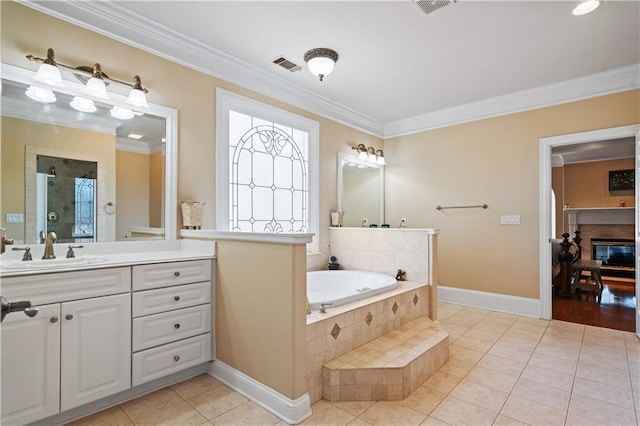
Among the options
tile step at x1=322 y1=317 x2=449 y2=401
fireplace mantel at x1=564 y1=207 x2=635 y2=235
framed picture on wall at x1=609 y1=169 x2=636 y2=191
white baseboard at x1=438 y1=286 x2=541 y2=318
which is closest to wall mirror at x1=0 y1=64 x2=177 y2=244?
tile step at x1=322 y1=317 x2=449 y2=401

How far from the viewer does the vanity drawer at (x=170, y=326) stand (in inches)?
78.1

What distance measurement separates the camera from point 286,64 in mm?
3051

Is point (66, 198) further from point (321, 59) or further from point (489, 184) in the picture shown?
point (489, 184)

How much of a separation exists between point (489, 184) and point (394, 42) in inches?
90.3

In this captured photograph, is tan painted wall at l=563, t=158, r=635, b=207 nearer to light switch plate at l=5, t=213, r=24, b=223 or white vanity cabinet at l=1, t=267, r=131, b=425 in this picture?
white vanity cabinet at l=1, t=267, r=131, b=425

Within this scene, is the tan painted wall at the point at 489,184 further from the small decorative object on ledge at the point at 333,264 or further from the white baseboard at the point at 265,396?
the white baseboard at the point at 265,396

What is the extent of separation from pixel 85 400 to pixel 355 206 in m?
3.58

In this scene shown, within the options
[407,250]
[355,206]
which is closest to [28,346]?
[407,250]

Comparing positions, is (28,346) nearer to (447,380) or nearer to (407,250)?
(447,380)

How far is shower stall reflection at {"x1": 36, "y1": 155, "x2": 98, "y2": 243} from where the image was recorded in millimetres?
2092

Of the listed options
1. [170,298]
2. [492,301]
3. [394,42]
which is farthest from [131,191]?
[492,301]

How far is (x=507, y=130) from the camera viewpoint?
3906mm

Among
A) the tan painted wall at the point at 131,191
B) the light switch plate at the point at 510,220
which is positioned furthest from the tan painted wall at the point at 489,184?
the tan painted wall at the point at 131,191

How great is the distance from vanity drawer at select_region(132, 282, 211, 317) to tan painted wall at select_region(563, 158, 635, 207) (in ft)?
25.1
